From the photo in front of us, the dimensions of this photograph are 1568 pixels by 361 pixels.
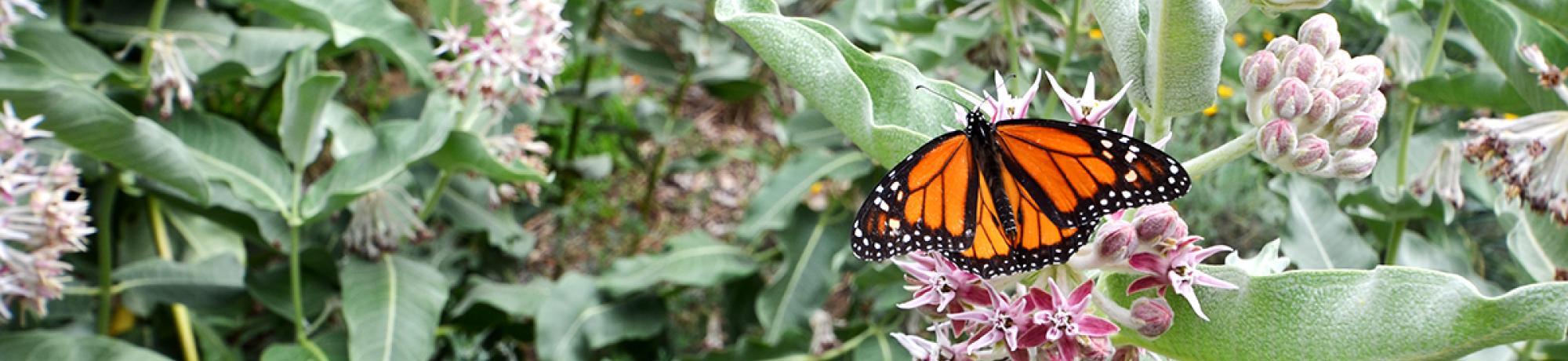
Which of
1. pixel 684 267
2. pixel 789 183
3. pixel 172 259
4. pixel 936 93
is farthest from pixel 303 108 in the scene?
pixel 936 93

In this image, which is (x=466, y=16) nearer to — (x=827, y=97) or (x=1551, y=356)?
(x=827, y=97)

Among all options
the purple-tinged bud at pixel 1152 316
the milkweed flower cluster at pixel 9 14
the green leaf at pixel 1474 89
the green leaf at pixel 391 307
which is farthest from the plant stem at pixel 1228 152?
the milkweed flower cluster at pixel 9 14

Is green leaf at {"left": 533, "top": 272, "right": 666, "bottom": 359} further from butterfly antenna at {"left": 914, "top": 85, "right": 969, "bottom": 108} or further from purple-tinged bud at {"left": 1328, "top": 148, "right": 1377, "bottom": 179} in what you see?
purple-tinged bud at {"left": 1328, "top": 148, "right": 1377, "bottom": 179}

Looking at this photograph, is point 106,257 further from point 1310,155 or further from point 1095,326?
point 1310,155

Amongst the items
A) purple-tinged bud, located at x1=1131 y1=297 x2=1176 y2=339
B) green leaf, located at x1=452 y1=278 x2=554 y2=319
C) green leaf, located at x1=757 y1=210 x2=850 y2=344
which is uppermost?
purple-tinged bud, located at x1=1131 y1=297 x2=1176 y2=339

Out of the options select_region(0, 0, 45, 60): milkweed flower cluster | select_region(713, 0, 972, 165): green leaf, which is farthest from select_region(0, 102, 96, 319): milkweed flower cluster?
select_region(713, 0, 972, 165): green leaf

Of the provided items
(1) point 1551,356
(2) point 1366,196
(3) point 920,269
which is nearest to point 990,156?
(3) point 920,269
